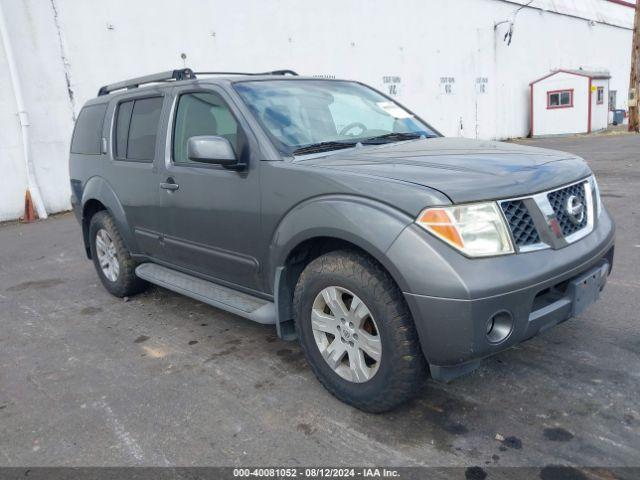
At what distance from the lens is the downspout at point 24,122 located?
32.0 ft

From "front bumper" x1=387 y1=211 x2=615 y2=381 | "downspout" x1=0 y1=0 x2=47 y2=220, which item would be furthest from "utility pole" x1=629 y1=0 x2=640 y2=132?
"front bumper" x1=387 y1=211 x2=615 y2=381

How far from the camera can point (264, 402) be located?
3041 millimetres

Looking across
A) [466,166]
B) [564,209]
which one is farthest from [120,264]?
[564,209]

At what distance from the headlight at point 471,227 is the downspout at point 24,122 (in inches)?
393

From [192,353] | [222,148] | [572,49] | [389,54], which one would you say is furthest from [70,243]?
[572,49]

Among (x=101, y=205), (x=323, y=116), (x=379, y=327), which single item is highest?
(x=323, y=116)

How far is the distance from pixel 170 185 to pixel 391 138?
162 centimetres

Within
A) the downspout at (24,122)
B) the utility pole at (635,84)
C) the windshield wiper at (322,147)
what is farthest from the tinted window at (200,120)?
the utility pole at (635,84)

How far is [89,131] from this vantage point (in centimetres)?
520

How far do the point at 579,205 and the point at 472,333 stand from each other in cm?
104

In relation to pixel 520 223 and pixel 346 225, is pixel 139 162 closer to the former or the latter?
pixel 346 225

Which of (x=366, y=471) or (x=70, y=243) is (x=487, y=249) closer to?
(x=366, y=471)

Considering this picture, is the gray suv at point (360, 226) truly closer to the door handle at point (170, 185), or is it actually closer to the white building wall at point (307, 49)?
the door handle at point (170, 185)

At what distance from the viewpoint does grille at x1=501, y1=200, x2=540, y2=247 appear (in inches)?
97.6
